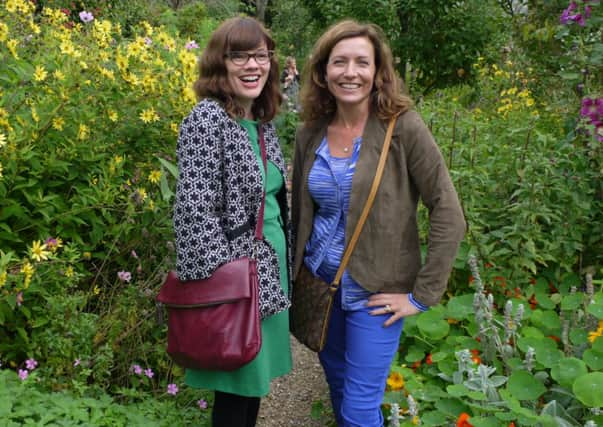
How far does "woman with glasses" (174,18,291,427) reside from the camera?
177 cm

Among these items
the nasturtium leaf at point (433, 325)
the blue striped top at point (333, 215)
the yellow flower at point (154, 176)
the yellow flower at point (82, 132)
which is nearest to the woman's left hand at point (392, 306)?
the blue striped top at point (333, 215)

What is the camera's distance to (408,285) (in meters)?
2.04

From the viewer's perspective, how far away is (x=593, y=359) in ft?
8.05

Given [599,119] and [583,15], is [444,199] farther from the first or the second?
[583,15]

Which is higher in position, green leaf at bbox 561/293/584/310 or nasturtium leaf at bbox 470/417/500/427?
green leaf at bbox 561/293/584/310

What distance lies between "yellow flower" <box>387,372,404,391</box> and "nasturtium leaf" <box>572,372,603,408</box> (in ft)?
2.23

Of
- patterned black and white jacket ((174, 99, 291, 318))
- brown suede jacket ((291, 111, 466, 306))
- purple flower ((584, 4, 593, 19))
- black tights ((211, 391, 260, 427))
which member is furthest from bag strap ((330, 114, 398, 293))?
purple flower ((584, 4, 593, 19))

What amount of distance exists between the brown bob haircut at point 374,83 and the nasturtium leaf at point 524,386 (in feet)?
3.79

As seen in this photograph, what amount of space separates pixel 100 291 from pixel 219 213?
1.20 metres

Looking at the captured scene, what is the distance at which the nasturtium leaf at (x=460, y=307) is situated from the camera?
2.90 metres

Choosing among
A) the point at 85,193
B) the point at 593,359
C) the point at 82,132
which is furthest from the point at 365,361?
the point at 82,132

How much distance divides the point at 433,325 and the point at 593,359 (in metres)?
0.68

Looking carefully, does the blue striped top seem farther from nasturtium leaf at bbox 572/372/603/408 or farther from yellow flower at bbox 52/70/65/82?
yellow flower at bbox 52/70/65/82

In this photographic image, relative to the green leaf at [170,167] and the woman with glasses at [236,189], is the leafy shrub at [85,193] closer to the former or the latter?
the green leaf at [170,167]
